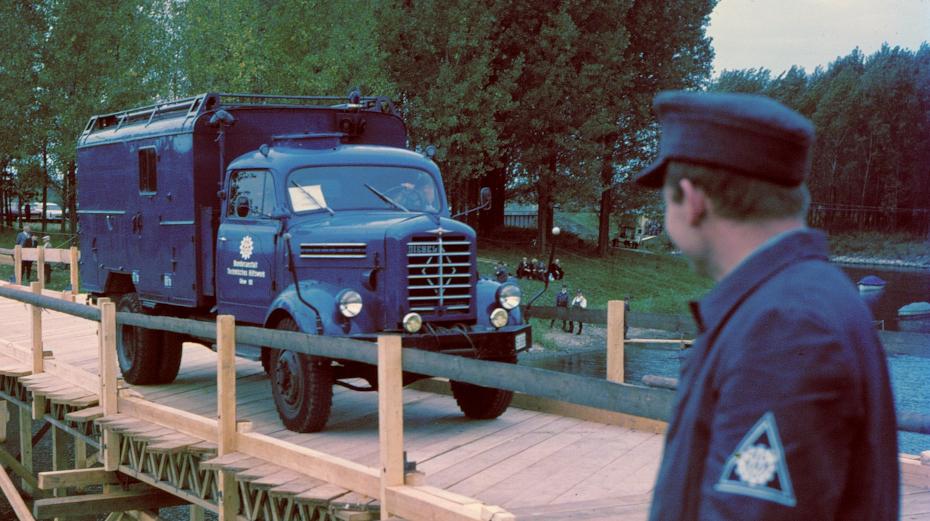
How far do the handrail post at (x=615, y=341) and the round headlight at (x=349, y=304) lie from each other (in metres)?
2.02

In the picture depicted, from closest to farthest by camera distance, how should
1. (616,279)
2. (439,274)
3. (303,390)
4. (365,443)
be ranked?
(365,443)
(303,390)
(439,274)
(616,279)

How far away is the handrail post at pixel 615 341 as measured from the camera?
8.96 m

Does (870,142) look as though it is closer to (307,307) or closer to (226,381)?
(307,307)

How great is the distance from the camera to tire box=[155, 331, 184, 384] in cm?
1205

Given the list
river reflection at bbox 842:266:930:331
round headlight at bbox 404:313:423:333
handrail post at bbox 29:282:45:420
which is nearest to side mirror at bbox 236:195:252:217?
round headlight at bbox 404:313:423:333

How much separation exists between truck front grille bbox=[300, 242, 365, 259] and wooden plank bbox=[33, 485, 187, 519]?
3521mm

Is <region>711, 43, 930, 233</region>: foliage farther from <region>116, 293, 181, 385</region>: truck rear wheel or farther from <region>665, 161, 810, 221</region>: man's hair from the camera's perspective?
<region>665, 161, 810, 221</region>: man's hair

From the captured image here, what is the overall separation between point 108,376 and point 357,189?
2.94m

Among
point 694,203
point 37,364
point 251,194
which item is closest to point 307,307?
point 251,194

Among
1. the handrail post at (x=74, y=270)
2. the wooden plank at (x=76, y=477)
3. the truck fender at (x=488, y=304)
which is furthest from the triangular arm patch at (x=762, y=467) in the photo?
the handrail post at (x=74, y=270)

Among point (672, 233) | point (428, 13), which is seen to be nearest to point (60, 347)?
point (672, 233)

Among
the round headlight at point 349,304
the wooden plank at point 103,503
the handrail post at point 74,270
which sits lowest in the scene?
the wooden plank at point 103,503

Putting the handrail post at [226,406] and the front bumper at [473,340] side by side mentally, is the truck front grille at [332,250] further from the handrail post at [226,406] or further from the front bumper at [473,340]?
the handrail post at [226,406]

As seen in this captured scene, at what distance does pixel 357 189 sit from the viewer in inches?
400
